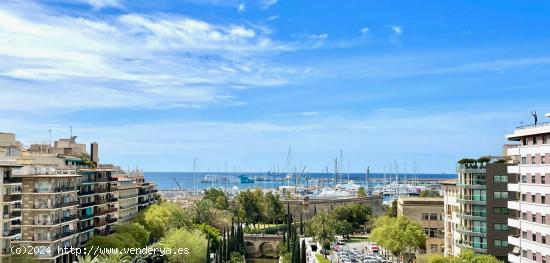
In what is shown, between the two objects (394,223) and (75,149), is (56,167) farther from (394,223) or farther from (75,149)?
(394,223)

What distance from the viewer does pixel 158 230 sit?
116188 mm

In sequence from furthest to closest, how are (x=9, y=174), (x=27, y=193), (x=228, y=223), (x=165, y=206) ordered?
(x=228, y=223)
(x=165, y=206)
(x=27, y=193)
(x=9, y=174)

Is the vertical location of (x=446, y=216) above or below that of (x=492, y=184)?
below

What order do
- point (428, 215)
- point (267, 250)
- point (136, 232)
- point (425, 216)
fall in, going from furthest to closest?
point (267, 250)
point (425, 216)
point (428, 215)
point (136, 232)

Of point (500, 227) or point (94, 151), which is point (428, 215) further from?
point (94, 151)

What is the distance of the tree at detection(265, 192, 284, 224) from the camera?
16675 centimetres

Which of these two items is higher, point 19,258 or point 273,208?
point 19,258

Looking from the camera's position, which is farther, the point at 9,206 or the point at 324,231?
the point at 324,231

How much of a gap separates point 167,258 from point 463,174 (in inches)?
1851

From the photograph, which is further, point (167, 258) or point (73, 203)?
point (167, 258)

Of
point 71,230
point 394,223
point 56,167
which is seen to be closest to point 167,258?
point 71,230

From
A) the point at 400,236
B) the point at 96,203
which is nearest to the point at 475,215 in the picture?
the point at 400,236

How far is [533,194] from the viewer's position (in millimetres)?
58906

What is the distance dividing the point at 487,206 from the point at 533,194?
65.1 ft
